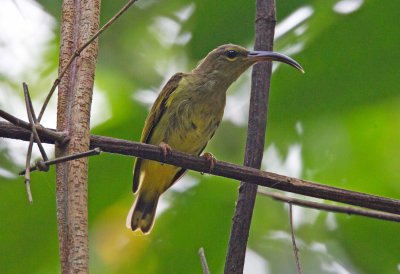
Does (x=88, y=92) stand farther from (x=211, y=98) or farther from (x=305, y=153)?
(x=211, y=98)

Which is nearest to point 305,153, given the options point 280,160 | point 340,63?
point 280,160

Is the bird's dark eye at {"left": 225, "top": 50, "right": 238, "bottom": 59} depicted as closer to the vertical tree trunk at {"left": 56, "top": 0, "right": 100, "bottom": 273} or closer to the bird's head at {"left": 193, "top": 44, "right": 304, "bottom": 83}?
the bird's head at {"left": 193, "top": 44, "right": 304, "bottom": 83}

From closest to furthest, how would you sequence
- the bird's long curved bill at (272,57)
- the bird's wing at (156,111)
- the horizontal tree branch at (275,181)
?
the horizontal tree branch at (275,181) < the bird's long curved bill at (272,57) < the bird's wing at (156,111)

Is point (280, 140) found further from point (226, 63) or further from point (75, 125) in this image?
point (75, 125)

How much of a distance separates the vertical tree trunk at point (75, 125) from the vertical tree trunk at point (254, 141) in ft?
3.02

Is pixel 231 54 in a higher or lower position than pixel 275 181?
higher

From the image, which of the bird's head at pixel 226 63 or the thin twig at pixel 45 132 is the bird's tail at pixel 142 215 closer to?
the bird's head at pixel 226 63

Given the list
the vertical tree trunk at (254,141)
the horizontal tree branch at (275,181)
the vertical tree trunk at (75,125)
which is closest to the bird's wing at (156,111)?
the vertical tree trunk at (254,141)

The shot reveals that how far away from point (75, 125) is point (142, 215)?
2029mm

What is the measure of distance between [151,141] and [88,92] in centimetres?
229

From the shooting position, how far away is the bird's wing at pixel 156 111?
14.8 ft

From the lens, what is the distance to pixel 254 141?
345 centimetres

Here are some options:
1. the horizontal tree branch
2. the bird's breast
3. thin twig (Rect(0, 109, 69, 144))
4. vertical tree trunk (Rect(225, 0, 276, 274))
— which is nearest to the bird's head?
the bird's breast

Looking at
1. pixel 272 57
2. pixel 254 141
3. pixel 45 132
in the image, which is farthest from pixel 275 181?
pixel 272 57
